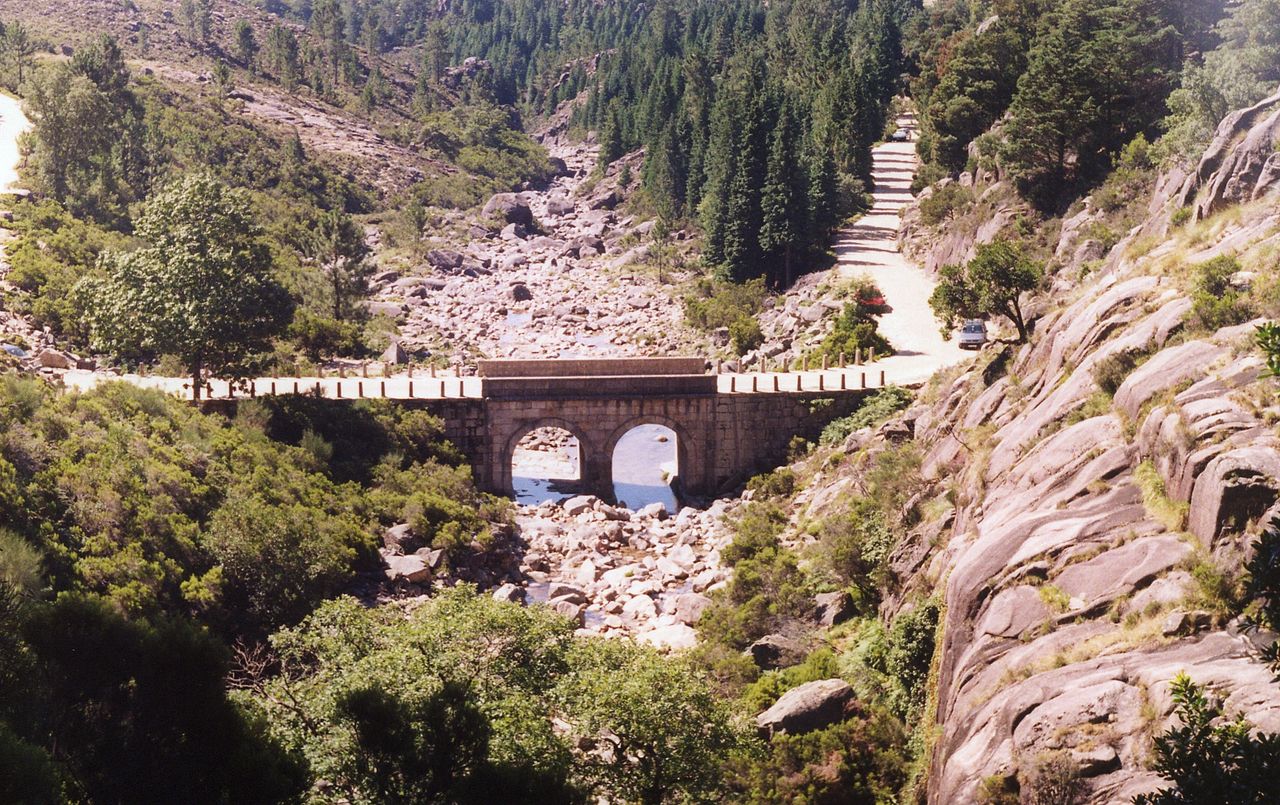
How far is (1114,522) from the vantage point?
22953 millimetres

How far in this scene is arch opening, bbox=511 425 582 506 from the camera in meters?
53.8

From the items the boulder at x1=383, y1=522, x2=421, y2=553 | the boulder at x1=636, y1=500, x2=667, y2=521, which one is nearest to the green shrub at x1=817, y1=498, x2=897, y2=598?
the boulder at x1=636, y1=500, x2=667, y2=521

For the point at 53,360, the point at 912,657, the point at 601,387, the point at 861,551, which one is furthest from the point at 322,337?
the point at 912,657

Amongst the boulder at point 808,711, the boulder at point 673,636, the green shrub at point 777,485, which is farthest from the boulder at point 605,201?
the boulder at point 808,711

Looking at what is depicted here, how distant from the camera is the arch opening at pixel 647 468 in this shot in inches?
2127

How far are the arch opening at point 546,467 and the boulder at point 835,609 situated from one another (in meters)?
17.7

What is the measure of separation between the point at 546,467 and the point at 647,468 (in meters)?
4.59

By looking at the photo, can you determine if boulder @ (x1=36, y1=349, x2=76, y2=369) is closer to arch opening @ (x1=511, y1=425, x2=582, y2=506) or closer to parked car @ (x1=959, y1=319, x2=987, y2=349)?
arch opening @ (x1=511, y1=425, x2=582, y2=506)

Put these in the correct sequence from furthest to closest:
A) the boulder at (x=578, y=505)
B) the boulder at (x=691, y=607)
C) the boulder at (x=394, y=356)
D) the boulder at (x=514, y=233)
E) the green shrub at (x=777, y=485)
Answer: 1. the boulder at (x=514, y=233)
2. the boulder at (x=394, y=356)
3. the boulder at (x=578, y=505)
4. the green shrub at (x=777, y=485)
5. the boulder at (x=691, y=607)

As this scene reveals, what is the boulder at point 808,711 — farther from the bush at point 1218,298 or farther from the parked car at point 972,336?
the parked car at point 972,336

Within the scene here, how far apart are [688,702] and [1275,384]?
11.8m

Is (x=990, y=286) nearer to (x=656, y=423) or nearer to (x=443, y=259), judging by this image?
(x=656, y=423)

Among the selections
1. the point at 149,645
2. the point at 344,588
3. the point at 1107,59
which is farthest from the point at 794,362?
the point at 149,645

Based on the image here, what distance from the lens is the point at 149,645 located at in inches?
826
